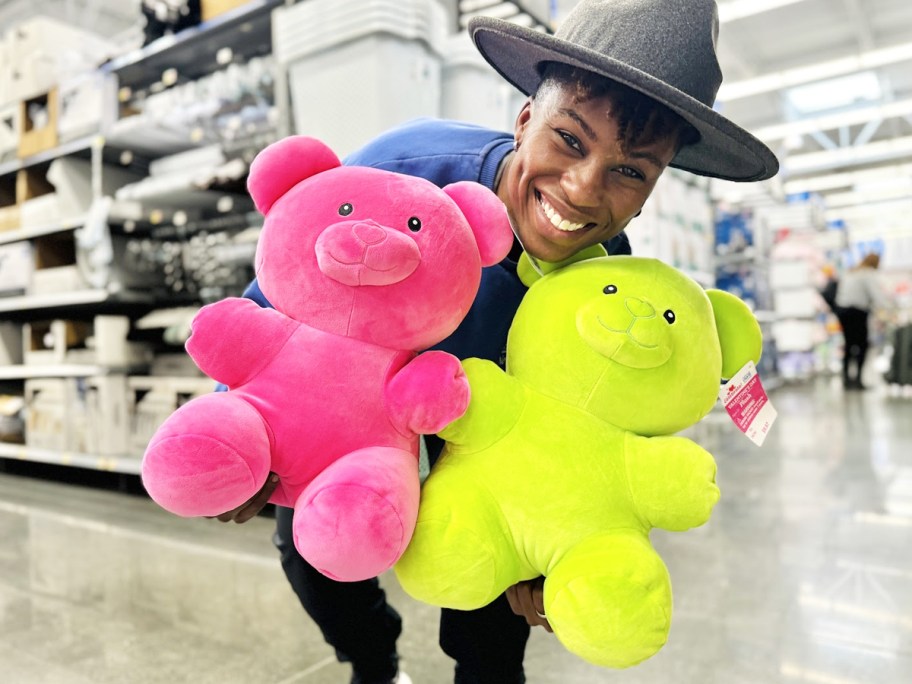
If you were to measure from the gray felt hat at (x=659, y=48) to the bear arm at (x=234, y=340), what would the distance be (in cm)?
40

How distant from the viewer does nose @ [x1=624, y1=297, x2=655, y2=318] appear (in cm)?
66

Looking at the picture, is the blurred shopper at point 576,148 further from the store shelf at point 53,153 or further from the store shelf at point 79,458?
the store shelf at point 53,153

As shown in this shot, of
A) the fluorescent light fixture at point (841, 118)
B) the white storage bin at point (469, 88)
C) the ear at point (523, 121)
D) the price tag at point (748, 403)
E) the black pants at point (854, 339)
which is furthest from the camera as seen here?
the fluorescent light fixture at point (841, 118)

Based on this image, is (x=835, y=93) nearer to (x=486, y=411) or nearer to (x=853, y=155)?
(x=853, y=155)

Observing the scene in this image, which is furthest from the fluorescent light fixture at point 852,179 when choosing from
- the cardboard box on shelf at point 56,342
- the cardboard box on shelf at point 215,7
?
the cardboard box on shelf at point 56,342

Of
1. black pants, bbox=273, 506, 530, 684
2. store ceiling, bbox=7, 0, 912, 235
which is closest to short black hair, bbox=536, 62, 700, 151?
black pants, bbox=273, 506, 530, 684

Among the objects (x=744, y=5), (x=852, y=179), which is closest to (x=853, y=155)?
(x=852, y=179)

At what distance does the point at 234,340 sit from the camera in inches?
25.2

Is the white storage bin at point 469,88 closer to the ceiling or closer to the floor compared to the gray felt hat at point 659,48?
closer to the ceiling

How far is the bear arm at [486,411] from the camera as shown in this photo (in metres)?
0.65

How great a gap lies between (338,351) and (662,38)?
50 centimetres

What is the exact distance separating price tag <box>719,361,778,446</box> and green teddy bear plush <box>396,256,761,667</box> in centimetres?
6

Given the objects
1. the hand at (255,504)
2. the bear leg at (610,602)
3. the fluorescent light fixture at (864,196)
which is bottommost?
the bear leg at (610,602)

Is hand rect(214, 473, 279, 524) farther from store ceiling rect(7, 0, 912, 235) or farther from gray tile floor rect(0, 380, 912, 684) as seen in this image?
store ceiling rect(7, 0, 912, 235)
